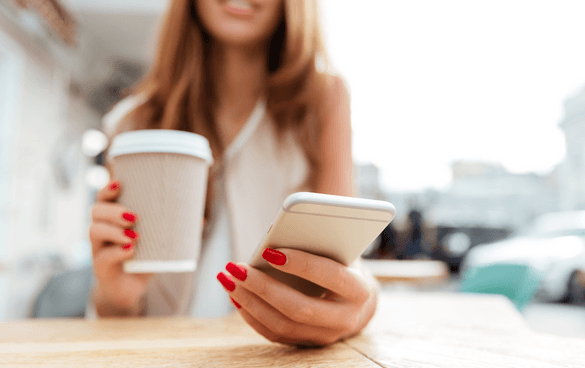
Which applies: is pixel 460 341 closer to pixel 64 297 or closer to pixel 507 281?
pixel 507 281

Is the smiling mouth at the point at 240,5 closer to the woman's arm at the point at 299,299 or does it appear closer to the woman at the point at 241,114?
the woman at the point at 241,114

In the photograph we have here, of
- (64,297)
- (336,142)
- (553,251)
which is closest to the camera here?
(336,142)

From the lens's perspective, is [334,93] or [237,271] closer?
[237,271]

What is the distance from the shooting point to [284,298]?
36cm

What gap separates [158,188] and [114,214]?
0.06 m

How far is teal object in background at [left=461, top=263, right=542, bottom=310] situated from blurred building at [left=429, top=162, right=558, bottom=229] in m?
4.81

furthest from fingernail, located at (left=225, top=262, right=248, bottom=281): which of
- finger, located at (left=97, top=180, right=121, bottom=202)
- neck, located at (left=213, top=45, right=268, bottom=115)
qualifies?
neck, located at (left=213, top=45, right=268, bottom=115)

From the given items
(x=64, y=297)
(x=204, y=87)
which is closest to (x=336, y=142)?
(x=204, y=87)

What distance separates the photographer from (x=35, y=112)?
321cm

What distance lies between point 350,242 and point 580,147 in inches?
262

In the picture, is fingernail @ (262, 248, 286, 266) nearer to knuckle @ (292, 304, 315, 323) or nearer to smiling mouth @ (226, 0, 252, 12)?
knuckle @ (292, 304, 315, 323)

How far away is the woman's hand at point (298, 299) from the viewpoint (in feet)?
1.12

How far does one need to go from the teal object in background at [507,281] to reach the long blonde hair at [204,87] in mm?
981

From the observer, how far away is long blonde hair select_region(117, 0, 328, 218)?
34.8 inches
